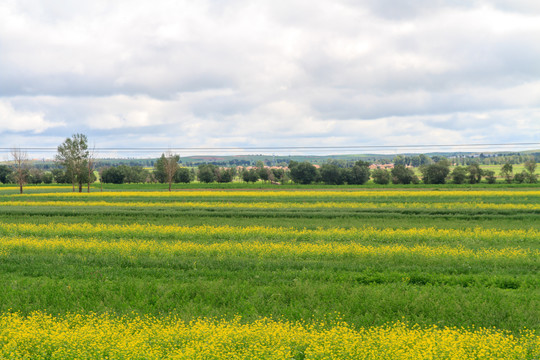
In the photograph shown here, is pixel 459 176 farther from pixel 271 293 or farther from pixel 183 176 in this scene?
pixel 271 293

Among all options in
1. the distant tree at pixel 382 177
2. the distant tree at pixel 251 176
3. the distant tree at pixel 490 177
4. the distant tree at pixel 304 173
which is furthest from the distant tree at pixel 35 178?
the distant tree at pixel 490 177

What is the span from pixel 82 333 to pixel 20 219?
952 inches

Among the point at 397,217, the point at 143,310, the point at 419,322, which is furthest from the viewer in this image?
the point at 397,217

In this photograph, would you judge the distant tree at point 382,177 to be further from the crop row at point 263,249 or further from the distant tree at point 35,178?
the distant tree at point 35,178

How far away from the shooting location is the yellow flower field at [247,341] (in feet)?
27.6

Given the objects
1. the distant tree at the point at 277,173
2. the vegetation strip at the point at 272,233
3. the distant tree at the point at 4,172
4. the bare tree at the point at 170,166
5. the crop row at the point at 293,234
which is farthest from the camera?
the distant tree at the point at 4,172

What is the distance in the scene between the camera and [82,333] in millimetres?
9562

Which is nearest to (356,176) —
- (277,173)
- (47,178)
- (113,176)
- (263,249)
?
(277,173)

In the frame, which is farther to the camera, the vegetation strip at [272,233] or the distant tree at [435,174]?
the distant tree at [435,174]

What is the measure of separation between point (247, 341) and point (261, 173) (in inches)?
4302

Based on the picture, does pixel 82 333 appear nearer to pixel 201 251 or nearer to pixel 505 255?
pixel 201 251

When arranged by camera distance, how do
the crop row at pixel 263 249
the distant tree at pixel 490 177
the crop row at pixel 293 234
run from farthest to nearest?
the distant tree at pixel 490 177
the crop row at pixel 293 234
the crop row at pixel 263 249

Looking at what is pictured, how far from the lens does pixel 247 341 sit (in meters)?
9.18

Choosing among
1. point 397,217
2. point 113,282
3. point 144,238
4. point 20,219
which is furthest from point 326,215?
point 20,219
